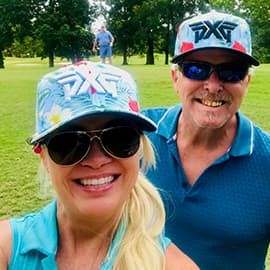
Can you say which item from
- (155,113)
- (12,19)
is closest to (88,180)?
(155,113)

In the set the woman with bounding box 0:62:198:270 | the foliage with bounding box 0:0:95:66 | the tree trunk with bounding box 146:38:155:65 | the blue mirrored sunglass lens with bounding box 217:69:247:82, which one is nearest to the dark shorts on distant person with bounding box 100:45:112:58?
the blue mirrored sunglass lens with bounding box 217:69:247:82

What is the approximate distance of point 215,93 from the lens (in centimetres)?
276

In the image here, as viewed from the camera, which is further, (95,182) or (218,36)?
(218,36)

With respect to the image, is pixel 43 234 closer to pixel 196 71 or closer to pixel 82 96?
pixel 82 96

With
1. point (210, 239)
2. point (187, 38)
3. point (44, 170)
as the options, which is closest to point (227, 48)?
point (187, 38)

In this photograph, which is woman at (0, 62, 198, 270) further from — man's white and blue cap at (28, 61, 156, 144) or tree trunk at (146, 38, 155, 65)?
tree trunk at (146, 38, 155, 65)

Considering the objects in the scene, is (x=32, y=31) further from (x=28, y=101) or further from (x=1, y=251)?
(x=1, y=251)

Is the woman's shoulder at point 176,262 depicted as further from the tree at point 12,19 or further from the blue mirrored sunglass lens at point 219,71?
the tree at point 12,19

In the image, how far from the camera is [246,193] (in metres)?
2.77

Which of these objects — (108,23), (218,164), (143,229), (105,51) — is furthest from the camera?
(108,23)

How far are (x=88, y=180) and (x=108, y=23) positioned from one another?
58.2 m

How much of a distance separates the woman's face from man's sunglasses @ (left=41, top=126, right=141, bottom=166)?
0.05ft

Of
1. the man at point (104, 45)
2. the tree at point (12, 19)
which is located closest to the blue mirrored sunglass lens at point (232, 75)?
the man at point (104, 45)

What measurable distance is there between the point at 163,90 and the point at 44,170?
14247mm
